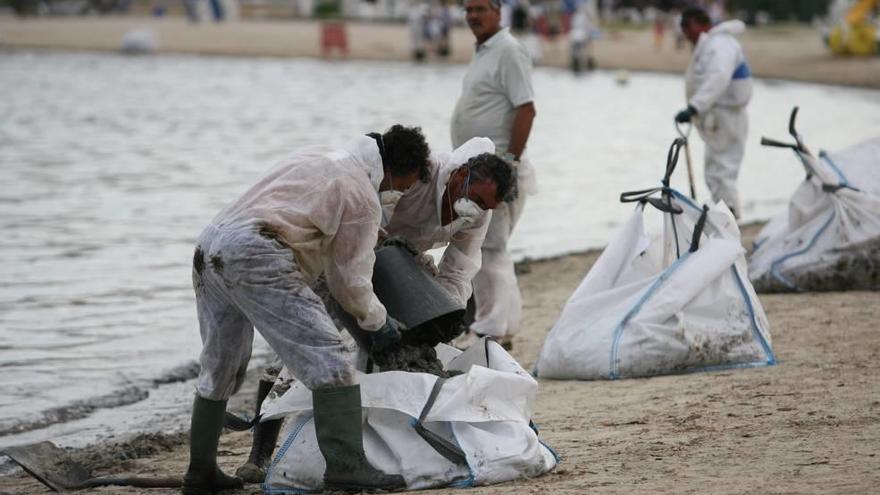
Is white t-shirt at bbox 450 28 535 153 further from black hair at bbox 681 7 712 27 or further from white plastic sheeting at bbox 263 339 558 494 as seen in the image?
black hair at bbox 681 7 712 27

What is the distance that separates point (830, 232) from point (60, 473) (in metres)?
4.94

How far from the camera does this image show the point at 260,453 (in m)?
5.68

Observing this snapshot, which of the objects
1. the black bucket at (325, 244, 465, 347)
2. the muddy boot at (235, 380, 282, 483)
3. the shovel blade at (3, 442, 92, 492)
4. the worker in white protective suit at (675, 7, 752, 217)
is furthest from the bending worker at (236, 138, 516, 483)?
the worker in white protective suit at (675, 7, 752, 217)

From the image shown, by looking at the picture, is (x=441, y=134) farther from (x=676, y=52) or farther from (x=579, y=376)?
(x=676, y=52)

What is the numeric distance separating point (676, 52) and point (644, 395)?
128 feet

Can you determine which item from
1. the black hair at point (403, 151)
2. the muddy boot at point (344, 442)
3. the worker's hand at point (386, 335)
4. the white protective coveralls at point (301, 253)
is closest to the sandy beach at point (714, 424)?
the muddy boot at point (344, 442)

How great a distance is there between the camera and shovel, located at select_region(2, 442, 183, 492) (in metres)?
5.66

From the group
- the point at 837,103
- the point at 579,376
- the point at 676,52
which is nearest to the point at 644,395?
the point at 579,376

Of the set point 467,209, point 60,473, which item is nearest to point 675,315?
point 467,209

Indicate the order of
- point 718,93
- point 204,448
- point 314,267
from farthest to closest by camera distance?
1. point 718,93
2. point 204,448
3. point 314,267

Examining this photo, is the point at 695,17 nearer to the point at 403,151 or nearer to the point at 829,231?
the point at 829,231

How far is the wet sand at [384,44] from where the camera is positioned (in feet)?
121

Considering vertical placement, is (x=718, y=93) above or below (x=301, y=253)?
below

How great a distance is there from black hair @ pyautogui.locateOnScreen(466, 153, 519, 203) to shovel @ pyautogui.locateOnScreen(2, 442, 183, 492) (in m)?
1.61
